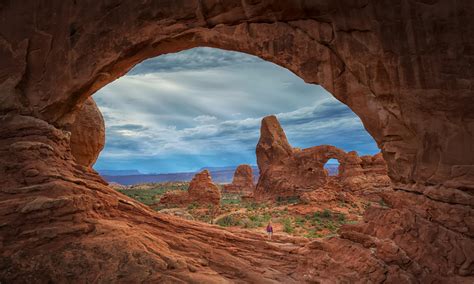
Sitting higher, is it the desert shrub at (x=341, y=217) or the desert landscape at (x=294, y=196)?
the desert landscape at (x=294, y=196)

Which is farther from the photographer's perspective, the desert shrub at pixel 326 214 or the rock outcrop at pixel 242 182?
the rock outcrop at pixel 242 182

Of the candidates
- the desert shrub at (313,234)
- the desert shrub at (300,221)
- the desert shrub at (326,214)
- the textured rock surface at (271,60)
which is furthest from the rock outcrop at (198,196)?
the textured rock surface at (271,60)

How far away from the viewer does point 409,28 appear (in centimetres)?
733

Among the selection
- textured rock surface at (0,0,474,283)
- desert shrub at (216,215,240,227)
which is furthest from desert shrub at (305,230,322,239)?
textured rock surface at (0,0,474,283)

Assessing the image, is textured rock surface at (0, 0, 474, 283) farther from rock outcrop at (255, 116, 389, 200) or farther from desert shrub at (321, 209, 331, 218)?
rock outcrop at (255, 116, 389, 200)

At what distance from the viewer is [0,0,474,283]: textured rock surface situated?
6.49 m

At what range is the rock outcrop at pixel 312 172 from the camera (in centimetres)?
3675

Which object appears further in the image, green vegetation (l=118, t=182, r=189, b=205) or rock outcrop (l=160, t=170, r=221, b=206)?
green vegetation (l=118, t=182, r=189, b=205)

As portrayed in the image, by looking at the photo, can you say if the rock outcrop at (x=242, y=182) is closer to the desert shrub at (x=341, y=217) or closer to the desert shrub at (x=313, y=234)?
the desert shrub at (x=341, y=217)

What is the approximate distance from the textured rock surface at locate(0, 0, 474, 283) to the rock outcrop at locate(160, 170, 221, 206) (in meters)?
22.8

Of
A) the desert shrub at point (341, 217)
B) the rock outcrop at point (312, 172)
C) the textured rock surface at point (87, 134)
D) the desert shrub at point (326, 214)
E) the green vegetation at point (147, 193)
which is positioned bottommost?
the desert shrub at point (341, 217)

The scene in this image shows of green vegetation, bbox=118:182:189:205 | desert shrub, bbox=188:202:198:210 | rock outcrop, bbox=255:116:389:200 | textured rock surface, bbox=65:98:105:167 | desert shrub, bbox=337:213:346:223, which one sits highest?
textured rock surface, bbox=65:98:105:167

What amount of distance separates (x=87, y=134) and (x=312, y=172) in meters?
29.1

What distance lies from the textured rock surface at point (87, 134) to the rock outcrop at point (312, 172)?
26.4m
